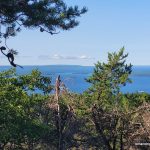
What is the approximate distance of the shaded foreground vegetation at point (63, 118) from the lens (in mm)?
22156

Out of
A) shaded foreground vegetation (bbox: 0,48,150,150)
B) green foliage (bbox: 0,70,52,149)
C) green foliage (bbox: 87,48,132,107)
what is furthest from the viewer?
green foliage (bbox: 87,48,132,107)

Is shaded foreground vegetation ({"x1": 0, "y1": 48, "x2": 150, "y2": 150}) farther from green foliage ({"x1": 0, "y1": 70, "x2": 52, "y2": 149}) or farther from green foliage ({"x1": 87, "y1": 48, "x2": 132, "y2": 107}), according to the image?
green foliage ({"x1": 87, "y1": 48, "x2": 132, "y2": 107})

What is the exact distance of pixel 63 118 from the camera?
25484 mm

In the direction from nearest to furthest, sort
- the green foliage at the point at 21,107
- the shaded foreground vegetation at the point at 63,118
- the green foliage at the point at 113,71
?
the green foliage at the point at 21,107, the shaded foreground vegetation at the point at 63,118, the green foliage at the point at 113,71

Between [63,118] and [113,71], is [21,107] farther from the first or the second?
[113,71]

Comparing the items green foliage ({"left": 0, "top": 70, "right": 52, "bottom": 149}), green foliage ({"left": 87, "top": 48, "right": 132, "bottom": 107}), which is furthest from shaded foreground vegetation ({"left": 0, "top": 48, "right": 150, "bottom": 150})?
green foliage ({"left": 87, "top": 48, "right": 132, "bottom": 107})

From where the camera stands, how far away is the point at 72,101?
76.9ft

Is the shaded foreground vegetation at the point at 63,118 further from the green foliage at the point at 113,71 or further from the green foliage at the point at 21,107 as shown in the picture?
the green foliage at the point at 113,71

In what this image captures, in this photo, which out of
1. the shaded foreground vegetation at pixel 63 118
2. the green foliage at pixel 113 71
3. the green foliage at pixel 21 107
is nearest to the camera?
the green foliage at pixel 21 107

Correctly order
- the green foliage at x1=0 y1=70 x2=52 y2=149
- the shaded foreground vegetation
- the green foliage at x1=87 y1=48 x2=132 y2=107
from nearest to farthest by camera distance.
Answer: the green foliage at x1=0 y1=70 x2=52 y2=149, the shaded foreground vegetation, the green foliage at x1=87 y1=48 x2=132 y2=107

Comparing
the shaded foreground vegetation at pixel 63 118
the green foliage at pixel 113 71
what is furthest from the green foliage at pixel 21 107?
the green foliage at pixel 113 71

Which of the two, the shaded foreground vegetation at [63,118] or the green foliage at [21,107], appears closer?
the green foliage at [21,107]

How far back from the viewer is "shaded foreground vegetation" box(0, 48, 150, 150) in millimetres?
22156

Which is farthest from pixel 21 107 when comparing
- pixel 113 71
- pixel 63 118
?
pixel 113 71
